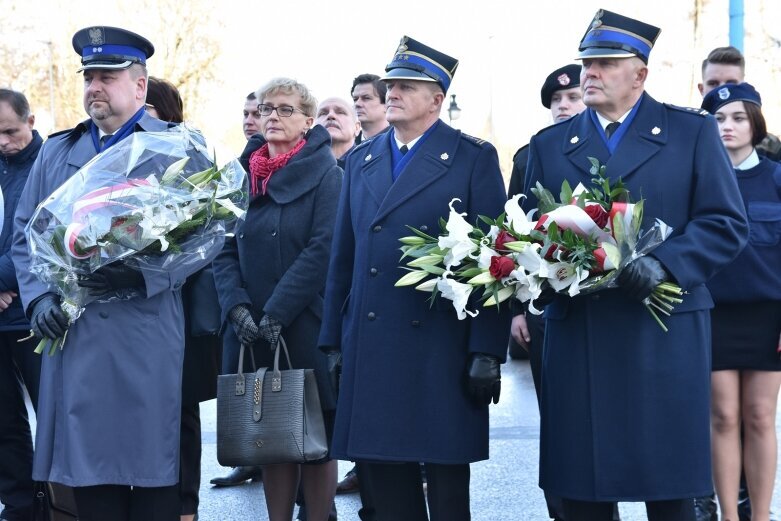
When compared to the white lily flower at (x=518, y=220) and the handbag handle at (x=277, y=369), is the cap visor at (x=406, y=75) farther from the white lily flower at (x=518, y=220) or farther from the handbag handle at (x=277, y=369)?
the handbag handle at (x=277, y=369)

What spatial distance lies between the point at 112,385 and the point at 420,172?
1.51 meters

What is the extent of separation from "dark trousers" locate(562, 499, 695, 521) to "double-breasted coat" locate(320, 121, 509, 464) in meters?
0.43

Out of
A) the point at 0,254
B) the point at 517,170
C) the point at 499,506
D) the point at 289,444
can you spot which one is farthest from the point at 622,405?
the point at 0,254

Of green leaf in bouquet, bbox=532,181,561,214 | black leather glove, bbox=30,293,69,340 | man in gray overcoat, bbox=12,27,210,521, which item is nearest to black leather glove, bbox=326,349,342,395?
man in gray overcoat, bbox=12,27,210,521

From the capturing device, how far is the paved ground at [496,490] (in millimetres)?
6555

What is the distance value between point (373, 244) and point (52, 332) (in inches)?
52.2

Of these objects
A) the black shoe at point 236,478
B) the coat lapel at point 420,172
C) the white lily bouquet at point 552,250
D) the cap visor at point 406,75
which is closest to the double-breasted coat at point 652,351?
the white lily bouquet at point 552,250

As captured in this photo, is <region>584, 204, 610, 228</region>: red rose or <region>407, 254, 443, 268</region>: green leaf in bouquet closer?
<region>584, 204, 610, 228</region>: red rose

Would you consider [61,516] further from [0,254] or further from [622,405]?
[622,405]

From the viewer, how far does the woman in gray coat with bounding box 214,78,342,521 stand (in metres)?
5.62

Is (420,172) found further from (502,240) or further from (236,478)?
(236,478)

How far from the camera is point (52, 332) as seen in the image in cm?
475

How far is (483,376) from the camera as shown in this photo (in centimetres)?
460

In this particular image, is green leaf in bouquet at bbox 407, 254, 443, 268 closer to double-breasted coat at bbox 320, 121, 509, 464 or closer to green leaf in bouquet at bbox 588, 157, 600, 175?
double-breasted coat at bbox 320, 121, 509, 464
